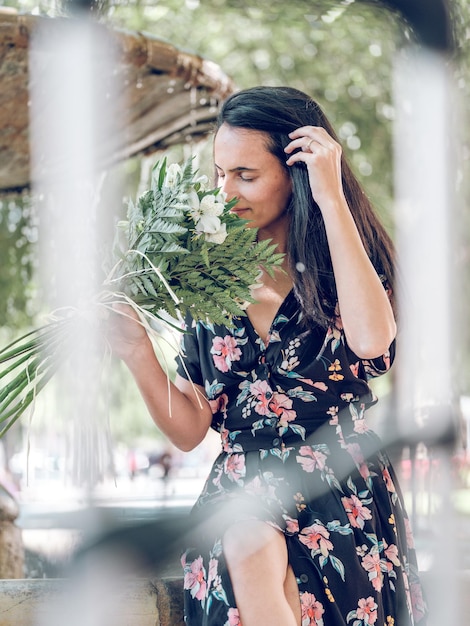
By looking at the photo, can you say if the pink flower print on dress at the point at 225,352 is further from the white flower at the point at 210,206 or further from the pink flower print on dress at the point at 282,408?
the white flower at the point at 210,206

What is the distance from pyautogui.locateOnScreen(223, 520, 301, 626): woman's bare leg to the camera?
6.16 feet

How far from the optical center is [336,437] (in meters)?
2.20

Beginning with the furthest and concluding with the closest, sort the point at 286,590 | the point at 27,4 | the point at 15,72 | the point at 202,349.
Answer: the point at 27,4 < the point at 15,72 < the point at 202,349 < the point at 286,590

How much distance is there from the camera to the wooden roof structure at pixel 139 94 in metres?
2.96

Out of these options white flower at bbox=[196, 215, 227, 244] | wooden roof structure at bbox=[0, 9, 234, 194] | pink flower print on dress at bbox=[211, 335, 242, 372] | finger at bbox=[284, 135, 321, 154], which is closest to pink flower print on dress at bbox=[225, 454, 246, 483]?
pink flower print on dress at bbox=[211, 335, 242, 372]

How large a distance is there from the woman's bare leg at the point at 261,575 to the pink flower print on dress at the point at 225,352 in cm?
45

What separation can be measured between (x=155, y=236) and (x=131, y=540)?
1.51m

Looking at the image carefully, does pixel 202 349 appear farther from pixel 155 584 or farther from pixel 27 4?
pixel 27 4

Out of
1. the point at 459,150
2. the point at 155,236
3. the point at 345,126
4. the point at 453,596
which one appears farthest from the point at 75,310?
the point at 345,126

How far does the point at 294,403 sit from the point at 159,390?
1.06 ft

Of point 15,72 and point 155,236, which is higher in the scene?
point 15,72

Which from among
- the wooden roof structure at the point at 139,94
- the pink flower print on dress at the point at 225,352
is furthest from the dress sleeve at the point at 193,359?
the wooden roof structure at the point at 139,94

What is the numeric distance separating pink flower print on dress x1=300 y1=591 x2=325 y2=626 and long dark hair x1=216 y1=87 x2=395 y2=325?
2.09 ft

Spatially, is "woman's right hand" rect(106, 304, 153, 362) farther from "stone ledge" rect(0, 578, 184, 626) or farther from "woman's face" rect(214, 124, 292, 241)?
"stone ledge" rect(0, 578, 184, 626)
